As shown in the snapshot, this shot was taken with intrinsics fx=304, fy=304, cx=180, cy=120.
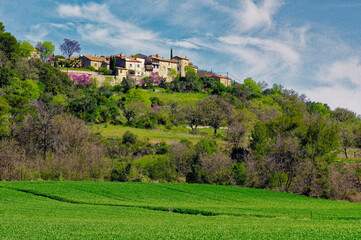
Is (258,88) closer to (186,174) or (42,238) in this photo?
(186,174)

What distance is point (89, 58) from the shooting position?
105250mm

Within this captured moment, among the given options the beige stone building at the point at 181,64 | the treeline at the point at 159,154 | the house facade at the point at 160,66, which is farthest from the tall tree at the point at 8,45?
the beige stone building at the point at 181,64

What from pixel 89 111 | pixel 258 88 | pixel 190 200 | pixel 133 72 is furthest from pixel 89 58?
pixel 190 200

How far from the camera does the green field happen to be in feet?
33.5

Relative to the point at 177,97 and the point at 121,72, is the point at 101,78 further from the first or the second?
the point at 177,97

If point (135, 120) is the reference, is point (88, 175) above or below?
below

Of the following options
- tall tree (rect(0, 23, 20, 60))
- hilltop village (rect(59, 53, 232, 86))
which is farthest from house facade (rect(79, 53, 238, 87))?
tall tree (rect(0, 23, 20, 60))

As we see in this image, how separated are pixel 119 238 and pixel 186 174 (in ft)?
88.2

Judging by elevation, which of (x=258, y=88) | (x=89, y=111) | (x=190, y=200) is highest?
(x=258, y=88)

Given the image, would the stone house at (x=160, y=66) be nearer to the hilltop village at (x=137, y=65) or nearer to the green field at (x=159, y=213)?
the hilltop village at (x=137, y=65)

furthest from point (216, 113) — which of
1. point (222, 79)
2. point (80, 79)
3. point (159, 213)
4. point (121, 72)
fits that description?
point (222, 79)

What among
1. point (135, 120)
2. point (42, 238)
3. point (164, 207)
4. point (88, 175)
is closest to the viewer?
point (42, 238)

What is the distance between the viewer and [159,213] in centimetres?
1769

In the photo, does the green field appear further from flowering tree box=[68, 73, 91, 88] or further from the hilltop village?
the hilltop village
